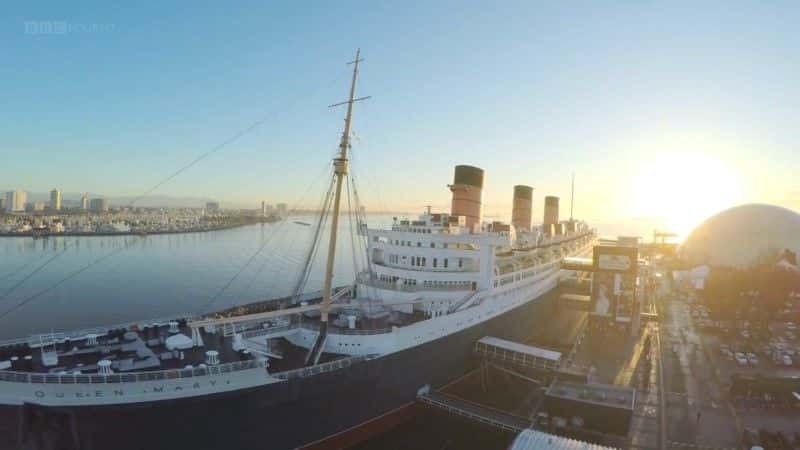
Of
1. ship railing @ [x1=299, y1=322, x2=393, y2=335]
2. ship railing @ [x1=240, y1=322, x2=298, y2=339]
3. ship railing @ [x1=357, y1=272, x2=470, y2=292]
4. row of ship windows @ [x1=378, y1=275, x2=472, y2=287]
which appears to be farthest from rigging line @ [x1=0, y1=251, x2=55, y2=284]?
ship railing @ [x1=299, y1=322, x2=393, y2=335]

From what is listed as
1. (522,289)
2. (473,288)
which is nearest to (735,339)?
(522,289)

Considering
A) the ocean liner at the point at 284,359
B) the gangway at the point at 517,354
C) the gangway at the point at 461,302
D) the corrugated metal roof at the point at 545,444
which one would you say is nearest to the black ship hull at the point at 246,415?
the ocean liner at the point at 284,359

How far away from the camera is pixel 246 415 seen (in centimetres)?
1122

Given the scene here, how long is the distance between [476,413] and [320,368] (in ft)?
19.4

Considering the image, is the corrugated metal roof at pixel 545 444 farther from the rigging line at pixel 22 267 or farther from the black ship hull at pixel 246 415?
the rigging line at pixel 22 267

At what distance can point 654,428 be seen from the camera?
14688mm

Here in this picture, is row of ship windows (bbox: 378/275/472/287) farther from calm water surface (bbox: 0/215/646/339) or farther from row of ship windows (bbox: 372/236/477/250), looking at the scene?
calm water surface (bbox: 0/215/646/339)

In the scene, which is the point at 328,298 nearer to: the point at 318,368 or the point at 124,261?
the point at 318,368

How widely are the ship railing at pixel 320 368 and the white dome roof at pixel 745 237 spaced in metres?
49.1

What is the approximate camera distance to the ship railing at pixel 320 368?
1171 cm

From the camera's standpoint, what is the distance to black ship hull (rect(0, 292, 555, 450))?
32.2 ft

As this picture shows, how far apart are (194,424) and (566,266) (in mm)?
27482

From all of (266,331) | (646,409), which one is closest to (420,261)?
(266,331)

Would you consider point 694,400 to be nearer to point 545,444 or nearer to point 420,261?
point 545,444
